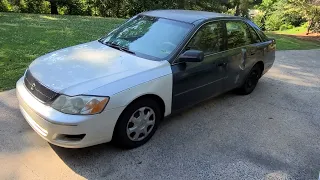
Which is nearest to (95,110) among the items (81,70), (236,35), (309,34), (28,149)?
(81,70)

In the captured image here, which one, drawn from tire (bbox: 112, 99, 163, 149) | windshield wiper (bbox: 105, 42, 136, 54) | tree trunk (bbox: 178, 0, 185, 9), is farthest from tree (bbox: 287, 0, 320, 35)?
tire (bbox: 112, 99, 163, 149)

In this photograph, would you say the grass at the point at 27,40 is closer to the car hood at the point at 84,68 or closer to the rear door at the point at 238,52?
the car hood at the point at 84,68

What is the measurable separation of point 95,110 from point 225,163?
164cm

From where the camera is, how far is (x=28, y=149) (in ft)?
11.2

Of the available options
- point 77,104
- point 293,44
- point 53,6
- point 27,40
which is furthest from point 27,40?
point 293,44

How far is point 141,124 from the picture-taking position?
3.57m

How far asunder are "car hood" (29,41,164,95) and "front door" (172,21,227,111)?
0.43 m

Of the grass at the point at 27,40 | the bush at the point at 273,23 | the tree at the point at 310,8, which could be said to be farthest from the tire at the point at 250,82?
the bush at the point at 273,23

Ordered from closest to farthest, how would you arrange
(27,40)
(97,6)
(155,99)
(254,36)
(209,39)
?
(155,99)
(209,39)
(254,36)
(27,40)
(97,6)

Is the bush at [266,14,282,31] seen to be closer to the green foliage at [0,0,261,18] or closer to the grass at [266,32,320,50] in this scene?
the green foliage at [0,0,261,18]

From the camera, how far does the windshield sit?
3.94 metres

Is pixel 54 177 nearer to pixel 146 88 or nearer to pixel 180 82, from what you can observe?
pixel 146 88

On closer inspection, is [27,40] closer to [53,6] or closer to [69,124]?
[69,124]

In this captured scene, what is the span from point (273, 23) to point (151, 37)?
72.2 ft
